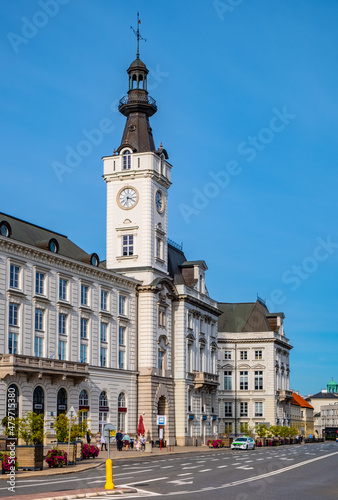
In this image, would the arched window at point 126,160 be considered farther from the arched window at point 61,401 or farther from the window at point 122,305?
the arched window at point 61,401

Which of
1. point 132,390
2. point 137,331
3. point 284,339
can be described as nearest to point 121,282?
point 137,331

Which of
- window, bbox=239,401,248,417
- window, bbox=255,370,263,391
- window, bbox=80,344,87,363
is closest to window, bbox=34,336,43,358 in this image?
window, bbox=80,344,87,363

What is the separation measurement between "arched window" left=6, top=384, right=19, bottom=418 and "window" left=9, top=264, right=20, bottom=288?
705 cm

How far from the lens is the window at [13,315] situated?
5406 centimetres

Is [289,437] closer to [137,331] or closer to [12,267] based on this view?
[137,331]

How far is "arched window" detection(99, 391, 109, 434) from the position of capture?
6519cm

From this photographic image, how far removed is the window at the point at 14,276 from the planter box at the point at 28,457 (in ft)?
66.9

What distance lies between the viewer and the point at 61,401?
59.1 m

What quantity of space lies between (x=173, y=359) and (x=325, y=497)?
5511 centimetres

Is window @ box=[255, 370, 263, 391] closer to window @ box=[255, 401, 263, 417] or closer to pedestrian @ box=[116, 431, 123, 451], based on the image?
window @ box=[255, 401, 263, 417]

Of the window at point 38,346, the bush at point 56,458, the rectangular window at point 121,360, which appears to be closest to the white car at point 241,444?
the rectangular window at point 121,360

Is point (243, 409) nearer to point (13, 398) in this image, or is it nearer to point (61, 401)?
point (61, 401)

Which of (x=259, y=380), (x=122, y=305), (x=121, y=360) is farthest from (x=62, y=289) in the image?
(x=259, y=380)

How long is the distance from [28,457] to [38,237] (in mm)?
28750
